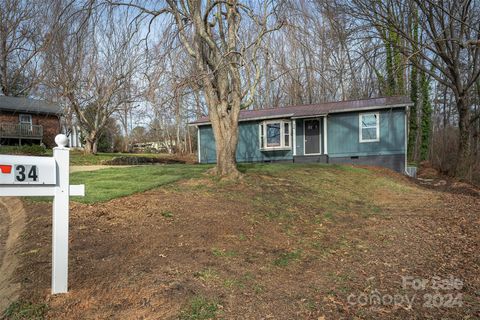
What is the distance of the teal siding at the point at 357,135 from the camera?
17484 mm

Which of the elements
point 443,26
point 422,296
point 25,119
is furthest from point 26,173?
point 25,119

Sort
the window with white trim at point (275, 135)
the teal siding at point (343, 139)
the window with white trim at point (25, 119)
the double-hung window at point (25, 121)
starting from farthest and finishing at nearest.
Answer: the window with white trim at point (25, 119), the double-hung window at point (25, 121), the window with white trim at point (275, 135), the teal siding at point (343, 139)

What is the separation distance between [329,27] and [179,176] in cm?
567

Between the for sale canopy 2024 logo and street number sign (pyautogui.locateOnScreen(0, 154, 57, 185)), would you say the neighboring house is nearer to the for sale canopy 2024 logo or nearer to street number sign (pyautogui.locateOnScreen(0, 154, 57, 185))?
the for sale canopy 2024 logo

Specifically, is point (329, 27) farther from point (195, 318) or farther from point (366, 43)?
point (195, 318)

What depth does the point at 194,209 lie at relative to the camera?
677 cm

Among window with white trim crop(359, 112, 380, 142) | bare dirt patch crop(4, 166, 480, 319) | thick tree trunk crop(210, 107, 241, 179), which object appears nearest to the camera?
bare dirt patch crop(4, 166, 480, 319)

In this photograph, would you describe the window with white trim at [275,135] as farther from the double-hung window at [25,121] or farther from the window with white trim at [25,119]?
the window with white trim at [25,119]

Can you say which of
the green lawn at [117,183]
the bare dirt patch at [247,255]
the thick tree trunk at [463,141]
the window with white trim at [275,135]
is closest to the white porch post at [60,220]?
the bare dirt patch at [247,255]

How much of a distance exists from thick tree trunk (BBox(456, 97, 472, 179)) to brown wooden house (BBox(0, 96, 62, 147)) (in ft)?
89.1

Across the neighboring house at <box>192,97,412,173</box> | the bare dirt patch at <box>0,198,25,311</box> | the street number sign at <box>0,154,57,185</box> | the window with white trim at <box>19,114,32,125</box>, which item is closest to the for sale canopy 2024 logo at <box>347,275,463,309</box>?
the street number sign at <box>0,154,57,185</box>

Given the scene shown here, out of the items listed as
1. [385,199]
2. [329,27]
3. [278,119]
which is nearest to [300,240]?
[385,199]

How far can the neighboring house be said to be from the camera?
1758cm

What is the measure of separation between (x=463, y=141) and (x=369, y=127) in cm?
403
